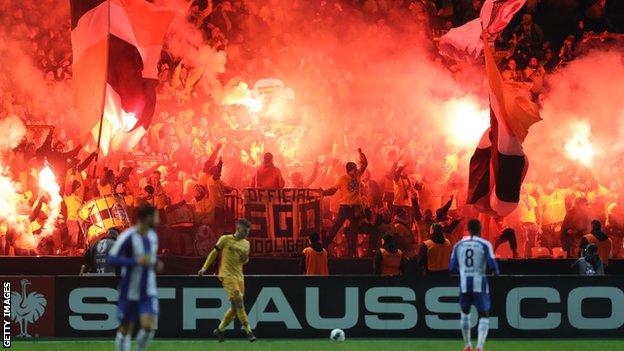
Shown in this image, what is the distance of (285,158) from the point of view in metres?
27.1

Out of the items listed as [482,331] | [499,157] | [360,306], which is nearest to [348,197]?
[499,157]

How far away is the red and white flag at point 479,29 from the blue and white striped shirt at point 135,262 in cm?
1240

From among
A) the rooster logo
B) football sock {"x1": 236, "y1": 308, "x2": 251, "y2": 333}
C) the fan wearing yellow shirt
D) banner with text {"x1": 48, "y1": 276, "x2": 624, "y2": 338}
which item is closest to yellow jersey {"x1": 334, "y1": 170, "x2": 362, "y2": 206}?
the fan wearing yellow shirt

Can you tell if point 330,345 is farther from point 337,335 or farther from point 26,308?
point 26,308

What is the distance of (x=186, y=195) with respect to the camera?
25109 millimetres

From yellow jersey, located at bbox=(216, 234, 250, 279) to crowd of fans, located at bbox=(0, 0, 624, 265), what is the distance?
22.0 ft

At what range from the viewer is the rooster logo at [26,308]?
16.1m

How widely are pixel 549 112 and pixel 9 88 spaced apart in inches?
554

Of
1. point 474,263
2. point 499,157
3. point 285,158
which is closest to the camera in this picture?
point 474,263

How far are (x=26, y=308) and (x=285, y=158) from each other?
1181 cm

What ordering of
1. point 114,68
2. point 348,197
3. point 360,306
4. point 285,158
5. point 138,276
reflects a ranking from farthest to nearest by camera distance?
point 285,158
point 114,68
point 348,197
point 360,306
point 138,276

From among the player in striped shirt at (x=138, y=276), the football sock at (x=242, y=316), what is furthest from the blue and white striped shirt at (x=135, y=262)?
the football sock at (x=242, y=316)

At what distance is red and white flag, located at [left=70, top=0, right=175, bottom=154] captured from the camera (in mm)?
21547

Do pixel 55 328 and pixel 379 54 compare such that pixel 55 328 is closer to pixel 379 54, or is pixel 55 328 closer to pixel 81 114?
pixel 81 114
